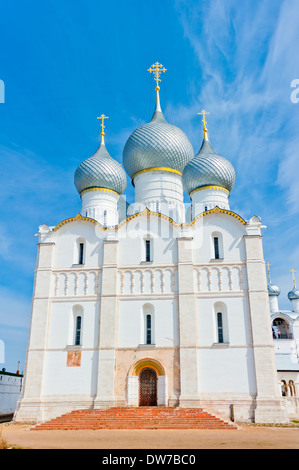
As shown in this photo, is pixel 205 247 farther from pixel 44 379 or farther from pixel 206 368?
pixel 44 379

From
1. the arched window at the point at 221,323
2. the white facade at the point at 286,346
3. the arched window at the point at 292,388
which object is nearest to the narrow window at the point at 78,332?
the arched window at the point at 221,323

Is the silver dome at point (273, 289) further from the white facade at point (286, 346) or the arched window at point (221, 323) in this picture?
the arched window at point (221, 323)

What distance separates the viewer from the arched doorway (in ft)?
59.2

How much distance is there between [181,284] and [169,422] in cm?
603

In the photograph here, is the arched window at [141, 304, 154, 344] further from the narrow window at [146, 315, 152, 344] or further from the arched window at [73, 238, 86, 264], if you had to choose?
the arched window at [73, 238, 86, 264]

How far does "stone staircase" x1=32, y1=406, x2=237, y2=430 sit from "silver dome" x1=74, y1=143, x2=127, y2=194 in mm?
12968

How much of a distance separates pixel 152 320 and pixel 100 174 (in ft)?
32.2

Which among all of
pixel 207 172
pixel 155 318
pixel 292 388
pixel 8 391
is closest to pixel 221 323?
pixel 155 318

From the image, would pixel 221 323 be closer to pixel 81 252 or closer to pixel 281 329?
pixel 81 252

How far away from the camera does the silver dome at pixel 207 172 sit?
23766mm
